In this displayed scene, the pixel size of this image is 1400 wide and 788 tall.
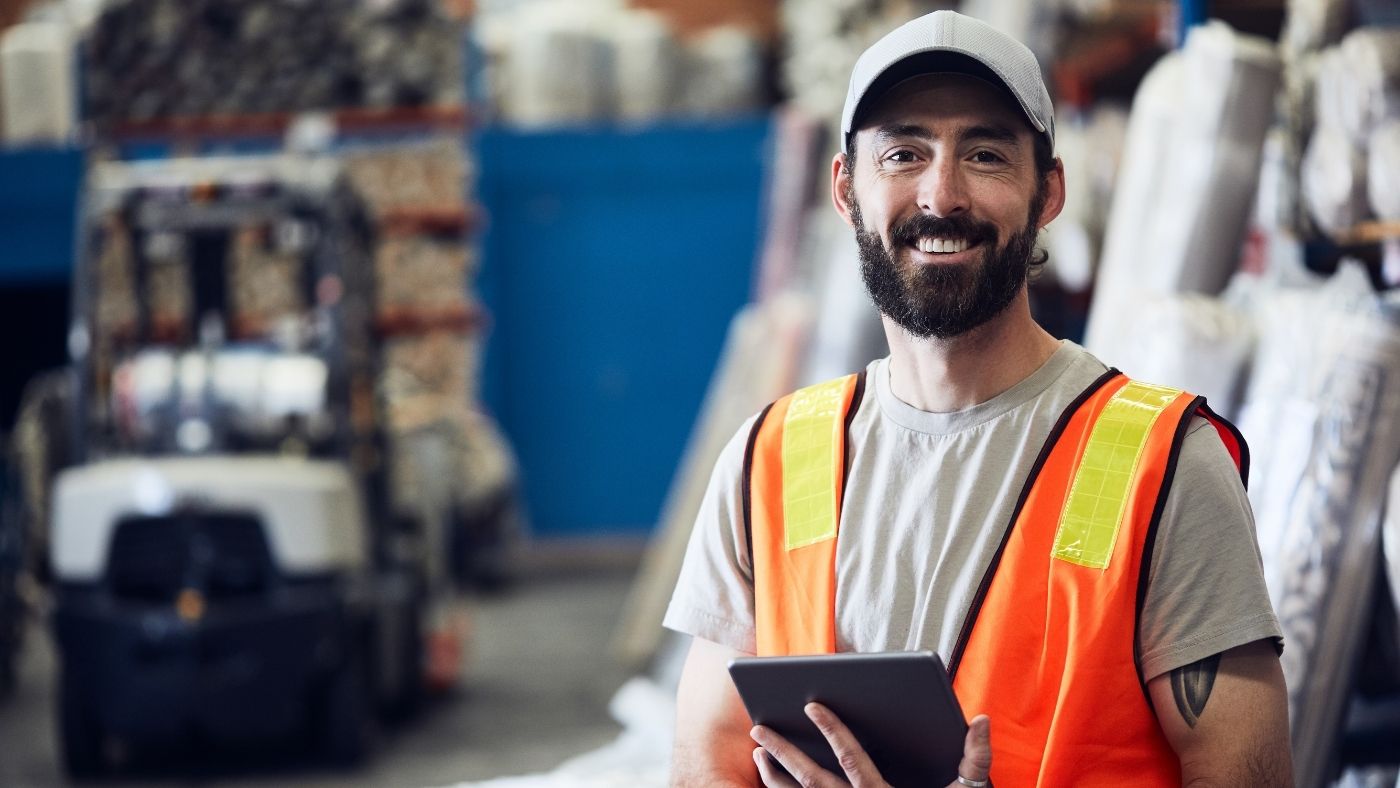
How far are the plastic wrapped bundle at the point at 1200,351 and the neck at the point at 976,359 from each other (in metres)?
1.57

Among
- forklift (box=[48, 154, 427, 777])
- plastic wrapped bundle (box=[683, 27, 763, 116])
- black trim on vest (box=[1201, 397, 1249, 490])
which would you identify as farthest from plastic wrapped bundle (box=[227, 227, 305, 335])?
black trim on vest (box=[1201, 397, 1249, 490])

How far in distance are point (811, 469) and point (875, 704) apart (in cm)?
37

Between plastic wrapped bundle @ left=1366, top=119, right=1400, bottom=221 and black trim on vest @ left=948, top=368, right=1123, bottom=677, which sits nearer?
black trim on vest @ left=948, top=368, right=1123, bottom=677

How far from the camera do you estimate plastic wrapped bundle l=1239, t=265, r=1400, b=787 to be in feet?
10.5

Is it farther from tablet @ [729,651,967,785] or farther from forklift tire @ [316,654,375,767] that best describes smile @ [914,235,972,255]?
forklift tire @ [316,654,375,767]

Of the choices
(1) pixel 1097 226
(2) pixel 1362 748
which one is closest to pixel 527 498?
(1) pixel 1097 226

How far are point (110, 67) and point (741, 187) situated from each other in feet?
13.4

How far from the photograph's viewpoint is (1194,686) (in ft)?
6.17

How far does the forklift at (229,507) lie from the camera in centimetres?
596

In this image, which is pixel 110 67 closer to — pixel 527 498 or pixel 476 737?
pixel 527 498

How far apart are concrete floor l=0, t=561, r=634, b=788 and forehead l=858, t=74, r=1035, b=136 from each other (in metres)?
4.49

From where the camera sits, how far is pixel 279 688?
237 inches

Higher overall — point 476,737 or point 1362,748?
point 1362,748

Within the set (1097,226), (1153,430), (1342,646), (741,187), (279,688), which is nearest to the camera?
(1153,430)
